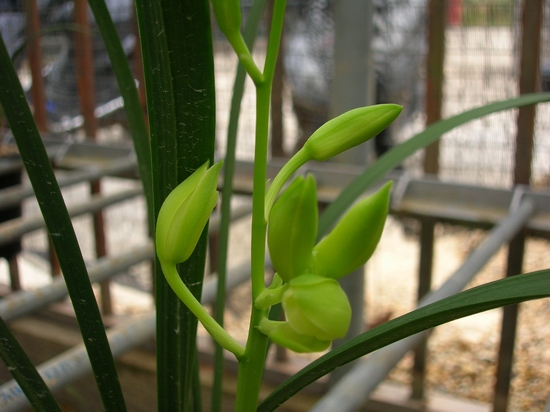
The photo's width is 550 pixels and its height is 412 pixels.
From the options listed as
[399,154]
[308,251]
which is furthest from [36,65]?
[308,251]

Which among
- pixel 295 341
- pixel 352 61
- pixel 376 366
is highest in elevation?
pixel 352 61

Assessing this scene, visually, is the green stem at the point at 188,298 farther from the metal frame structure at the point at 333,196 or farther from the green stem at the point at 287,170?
the metal frame structure at the point at 333,196

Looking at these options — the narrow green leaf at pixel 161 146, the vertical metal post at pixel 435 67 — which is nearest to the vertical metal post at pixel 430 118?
the vertical metal post at pixel 435 67

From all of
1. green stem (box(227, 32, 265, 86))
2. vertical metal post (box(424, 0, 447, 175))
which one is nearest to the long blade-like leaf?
green stem (box(227, 32, 265, 86))

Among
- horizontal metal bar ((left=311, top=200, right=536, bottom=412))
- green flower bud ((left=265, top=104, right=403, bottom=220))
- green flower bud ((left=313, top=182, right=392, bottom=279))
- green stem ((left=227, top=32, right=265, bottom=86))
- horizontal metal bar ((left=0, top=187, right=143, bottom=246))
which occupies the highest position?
green stem ((left=227, top=32, right=265, bottom=86))

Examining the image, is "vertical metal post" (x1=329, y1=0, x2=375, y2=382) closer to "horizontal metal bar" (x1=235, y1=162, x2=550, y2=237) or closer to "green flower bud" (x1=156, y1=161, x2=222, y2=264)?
"horizontal metal bar" (x1=235, y1=162, x2=550, y2=237)

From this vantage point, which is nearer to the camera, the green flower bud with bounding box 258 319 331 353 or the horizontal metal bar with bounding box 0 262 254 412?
the green flower bud with bounding box 258 319 331 353

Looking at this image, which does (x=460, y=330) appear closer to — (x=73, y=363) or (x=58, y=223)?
(x=73, y=363)
